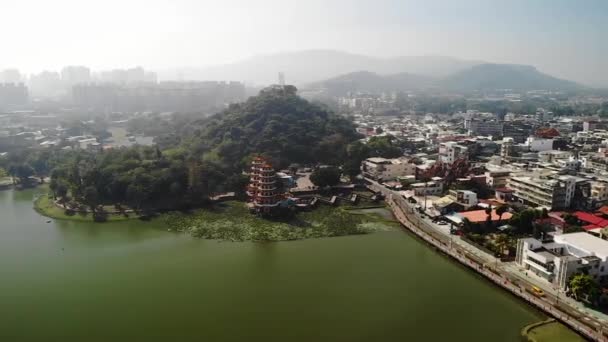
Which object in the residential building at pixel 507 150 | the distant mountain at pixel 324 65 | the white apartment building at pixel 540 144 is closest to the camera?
the residential building at pixel 507 150

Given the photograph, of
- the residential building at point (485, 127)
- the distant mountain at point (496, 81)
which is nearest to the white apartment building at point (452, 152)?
the residential building at point (485, 127)

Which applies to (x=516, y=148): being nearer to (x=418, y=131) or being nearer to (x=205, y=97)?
(x=418, y=131)

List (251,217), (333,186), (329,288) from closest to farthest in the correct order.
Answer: (329,288)
(251,217)
(333,186)

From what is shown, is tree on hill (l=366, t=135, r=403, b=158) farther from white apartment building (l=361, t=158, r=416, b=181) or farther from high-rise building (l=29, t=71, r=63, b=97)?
high-rise building (l=29, t=71, r=63, b=97)

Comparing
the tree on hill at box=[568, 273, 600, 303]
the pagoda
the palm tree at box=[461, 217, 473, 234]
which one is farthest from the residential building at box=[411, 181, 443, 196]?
the tree on hill at box=[568, 273, 600, 303]

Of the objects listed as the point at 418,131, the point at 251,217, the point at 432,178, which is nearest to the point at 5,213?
the point at 251,217

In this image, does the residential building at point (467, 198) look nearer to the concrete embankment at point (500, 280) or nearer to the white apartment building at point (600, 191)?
the concrete embankment at point (500, 280)
